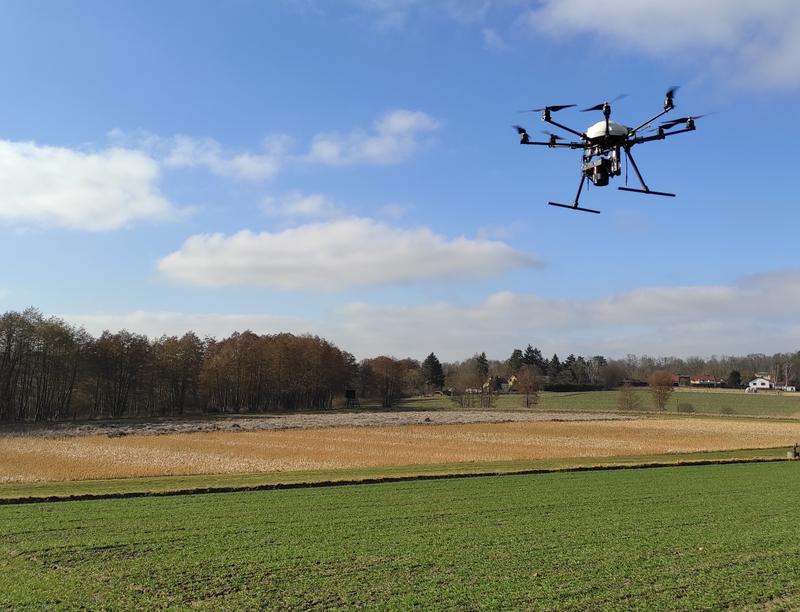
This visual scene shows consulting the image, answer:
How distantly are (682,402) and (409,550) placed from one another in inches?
4987

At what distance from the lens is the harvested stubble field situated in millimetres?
35919

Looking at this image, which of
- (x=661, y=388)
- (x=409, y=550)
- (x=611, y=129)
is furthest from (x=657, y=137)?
(x=661, y=388)

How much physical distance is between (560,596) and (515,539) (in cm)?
493

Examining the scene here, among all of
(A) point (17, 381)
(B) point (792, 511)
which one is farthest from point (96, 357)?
(B) point (792, 511)

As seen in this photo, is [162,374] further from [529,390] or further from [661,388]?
[661,388]

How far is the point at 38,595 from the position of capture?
1191cm

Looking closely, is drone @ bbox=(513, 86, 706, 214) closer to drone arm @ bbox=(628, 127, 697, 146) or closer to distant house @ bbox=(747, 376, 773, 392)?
drone arm @ bbox=(628, 127, 697, 146)

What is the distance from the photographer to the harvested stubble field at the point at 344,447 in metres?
35.9

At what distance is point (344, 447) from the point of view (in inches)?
1978

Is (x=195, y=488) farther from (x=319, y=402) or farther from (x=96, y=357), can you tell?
(x=319, y=402)

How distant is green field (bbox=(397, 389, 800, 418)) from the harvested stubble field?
127 ft

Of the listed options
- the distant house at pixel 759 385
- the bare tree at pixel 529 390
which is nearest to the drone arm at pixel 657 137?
the bare tree at pixel 529 390

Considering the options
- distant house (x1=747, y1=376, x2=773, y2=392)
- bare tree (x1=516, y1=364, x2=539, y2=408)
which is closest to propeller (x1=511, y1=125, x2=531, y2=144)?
bare tree (x1=516, y1=364, x2=539, y2=408)

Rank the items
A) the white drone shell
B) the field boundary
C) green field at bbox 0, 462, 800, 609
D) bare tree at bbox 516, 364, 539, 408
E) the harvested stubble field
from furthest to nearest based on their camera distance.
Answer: bare tree at bbox 516, 364, 539, 408
the harvested stubble field
the field boundary
the white drone shell
green field at bbox 0, 462, 800, 609
